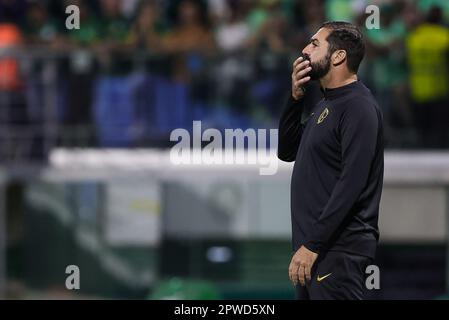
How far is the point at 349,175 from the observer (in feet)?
20.8

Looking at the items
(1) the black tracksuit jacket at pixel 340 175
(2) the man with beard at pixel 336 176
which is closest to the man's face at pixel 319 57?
(2) the man with beard at pixel 336 176

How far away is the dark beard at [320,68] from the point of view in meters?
6.58

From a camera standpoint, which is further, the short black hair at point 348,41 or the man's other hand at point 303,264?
the short black hair at point 348,41

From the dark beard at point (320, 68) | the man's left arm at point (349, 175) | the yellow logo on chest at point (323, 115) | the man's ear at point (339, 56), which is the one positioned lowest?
the man's left arm at point (349, 175)

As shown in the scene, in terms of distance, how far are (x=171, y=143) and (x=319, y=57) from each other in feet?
24.4

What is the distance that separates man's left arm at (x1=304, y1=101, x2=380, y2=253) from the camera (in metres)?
6.34

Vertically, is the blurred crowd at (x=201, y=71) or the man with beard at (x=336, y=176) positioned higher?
the blurred crowd at (x=201, y=71)

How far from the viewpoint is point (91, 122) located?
14.0 metres

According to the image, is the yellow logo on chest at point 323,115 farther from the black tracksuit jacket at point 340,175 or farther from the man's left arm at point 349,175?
the man's left arm at point 349,175

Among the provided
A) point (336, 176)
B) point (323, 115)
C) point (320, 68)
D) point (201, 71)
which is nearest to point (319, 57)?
point (320, 68)

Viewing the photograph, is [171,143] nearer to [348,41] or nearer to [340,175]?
[348,41]

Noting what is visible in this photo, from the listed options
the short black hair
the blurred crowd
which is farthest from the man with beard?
the blurred crowd
